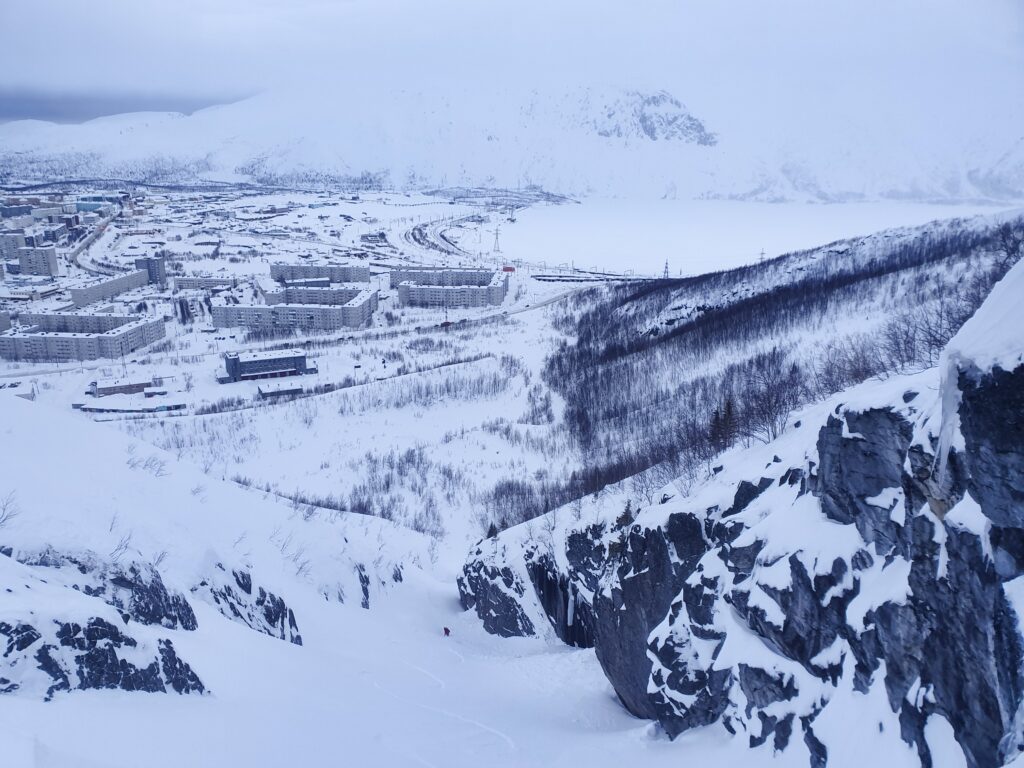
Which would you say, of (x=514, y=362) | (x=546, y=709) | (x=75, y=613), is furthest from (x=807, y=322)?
(x=75, y=613)

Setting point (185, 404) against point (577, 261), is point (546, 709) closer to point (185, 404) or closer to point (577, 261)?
point (185, 404)

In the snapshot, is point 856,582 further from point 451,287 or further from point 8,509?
point 451,287

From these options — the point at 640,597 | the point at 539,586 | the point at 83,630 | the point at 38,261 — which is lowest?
the point at 539,586

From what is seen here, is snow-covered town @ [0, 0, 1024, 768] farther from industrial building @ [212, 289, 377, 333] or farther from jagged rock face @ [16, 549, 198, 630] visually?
industrial building @ [212, 289, 377, 333]

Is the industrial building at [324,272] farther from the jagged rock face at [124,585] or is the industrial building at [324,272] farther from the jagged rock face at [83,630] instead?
the jagged rock face at [83,630]

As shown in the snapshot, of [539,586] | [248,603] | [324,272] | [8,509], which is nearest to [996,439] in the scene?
[539,586]

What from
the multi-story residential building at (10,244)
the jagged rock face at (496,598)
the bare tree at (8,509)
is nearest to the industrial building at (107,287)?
the multi-story residential building at (10,244)
